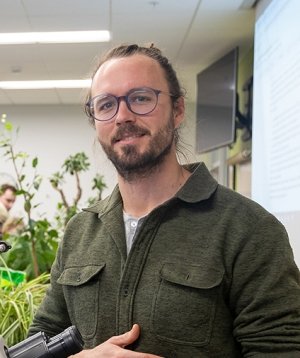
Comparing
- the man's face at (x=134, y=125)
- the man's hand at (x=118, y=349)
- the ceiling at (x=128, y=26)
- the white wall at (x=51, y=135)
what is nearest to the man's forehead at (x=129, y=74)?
the man's face at (x=134, y=125)

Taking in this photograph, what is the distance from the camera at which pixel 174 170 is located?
44.6 inches

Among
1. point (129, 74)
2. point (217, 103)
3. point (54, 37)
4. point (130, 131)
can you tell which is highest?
point (54, 37)

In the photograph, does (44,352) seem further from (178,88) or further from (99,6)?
(99,6)

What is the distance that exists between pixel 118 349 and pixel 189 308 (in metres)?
0.16

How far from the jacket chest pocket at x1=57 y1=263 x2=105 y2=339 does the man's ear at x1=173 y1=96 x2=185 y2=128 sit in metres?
0.37

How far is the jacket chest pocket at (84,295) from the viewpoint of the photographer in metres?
1.08

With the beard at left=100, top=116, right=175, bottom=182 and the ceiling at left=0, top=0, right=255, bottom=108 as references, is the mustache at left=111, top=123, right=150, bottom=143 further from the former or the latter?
the ceiling at left=0, top=0, right=255, bottom=108

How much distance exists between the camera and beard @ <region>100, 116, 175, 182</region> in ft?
3.49

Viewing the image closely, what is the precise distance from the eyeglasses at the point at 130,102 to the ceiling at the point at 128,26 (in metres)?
1.90

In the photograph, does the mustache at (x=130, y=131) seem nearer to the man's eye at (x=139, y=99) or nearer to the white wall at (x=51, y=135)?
the man's eye at (x=139, y=99)

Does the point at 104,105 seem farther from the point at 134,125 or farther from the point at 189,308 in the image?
the point at 189,308

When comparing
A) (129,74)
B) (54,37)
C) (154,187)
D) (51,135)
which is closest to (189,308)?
(154,187)

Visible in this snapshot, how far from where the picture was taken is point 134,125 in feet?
3.47

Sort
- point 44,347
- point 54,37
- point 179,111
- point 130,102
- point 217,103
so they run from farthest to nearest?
1. point 217,103
2. point 54,37
3. point 179,111
4. point 130,102
5. point 44,347
